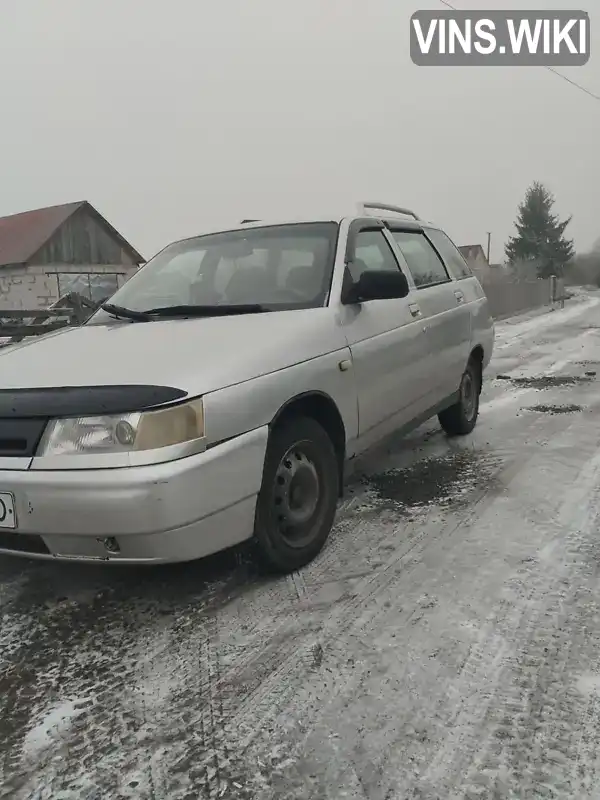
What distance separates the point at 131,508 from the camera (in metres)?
2.44

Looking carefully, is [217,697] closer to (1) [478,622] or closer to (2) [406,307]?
(1) [478,622]

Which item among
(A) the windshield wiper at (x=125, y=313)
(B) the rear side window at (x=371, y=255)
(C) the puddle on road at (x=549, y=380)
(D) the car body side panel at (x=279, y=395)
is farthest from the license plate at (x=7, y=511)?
(C) the puddle on road at (x=549, y=380)

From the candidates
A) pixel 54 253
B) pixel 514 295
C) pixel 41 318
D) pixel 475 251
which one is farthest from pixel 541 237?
pixel 41 318

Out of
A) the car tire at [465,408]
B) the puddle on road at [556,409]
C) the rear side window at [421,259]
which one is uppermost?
the rear side window at [421,259]

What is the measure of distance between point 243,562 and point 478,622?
1171 mm

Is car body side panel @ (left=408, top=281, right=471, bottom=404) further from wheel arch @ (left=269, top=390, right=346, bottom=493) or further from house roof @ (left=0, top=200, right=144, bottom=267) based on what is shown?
house roof @ (left=0, top=200, right=144, bottom=267)

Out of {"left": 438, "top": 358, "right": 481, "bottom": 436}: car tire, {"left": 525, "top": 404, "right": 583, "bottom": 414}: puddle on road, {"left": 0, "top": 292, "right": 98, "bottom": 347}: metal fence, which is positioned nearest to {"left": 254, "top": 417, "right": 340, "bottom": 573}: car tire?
{"left": 438, "top": 358, "right": 481, "bottom": 436}: car tire

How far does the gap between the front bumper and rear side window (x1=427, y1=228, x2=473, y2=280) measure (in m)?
3.44

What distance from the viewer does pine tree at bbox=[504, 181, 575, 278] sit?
2368 inches

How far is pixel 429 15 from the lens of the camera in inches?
502

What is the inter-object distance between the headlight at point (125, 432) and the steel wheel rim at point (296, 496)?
1.97ft

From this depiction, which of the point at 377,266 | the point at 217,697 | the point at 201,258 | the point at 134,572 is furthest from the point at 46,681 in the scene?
the point at 377,266

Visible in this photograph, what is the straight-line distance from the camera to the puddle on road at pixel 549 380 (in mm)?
8375

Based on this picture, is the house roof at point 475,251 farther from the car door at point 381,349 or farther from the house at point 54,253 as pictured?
the car door at point 381,349
